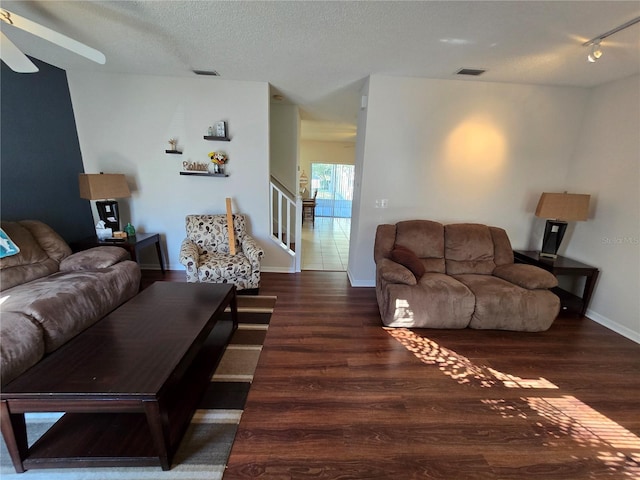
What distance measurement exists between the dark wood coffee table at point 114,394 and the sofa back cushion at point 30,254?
1097mm

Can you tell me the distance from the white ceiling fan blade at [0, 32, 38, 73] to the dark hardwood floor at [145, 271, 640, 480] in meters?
2.51

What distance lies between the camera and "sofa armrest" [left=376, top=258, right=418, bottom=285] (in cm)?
263

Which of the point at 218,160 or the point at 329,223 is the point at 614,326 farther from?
the point at 329,223

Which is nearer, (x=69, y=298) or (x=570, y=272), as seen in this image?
(x=69, y=298)

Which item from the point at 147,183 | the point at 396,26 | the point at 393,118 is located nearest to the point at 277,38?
the point at 396,26

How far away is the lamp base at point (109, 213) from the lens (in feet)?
10.7

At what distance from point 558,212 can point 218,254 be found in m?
3.99

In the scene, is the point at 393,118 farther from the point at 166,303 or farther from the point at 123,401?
the point at 123,401

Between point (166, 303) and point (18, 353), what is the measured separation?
0.79 m

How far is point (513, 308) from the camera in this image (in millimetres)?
2592

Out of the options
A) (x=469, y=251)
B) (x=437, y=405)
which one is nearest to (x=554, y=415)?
(x=437, y=405)

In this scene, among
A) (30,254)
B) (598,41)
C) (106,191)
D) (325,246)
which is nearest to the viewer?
(598,41)

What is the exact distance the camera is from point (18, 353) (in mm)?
1548

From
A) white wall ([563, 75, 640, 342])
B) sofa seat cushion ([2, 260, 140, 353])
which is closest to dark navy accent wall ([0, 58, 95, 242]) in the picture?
sofa seat cushion ([2, 260, 140, 353])
